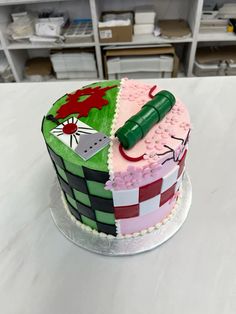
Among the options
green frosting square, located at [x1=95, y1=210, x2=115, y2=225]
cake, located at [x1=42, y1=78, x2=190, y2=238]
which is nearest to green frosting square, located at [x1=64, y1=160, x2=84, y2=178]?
cake, located at [x1=42, y1=78, x2=190, y2=238]

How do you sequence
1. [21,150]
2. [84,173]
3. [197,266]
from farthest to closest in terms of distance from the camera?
[21,150]
[197,266]
[84,173]

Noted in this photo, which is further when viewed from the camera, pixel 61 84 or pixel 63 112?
pixel 61 84

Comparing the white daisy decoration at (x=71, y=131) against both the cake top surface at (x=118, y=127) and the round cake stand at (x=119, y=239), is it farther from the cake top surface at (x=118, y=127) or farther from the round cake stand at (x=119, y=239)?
the round cake stand at (x=119, y=239)

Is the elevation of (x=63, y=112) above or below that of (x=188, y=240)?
above

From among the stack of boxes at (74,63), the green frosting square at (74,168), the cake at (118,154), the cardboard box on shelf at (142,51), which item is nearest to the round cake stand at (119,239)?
the cake at (118,154)

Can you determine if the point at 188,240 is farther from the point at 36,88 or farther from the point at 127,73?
the point at 127,73

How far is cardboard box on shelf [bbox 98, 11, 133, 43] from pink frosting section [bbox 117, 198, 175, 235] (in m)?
1.36

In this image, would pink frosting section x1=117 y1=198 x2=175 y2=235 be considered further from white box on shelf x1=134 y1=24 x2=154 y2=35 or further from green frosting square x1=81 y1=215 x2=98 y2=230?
white box on shelf x1=134 y1=24 x2=154 y2=35

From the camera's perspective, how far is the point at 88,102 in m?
0.66

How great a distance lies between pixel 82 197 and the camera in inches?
24.3

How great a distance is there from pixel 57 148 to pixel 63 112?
0.12m

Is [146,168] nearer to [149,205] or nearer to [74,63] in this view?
[149,205]

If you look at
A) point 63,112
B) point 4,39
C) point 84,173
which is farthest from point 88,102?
point 4,39

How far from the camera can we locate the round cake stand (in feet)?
2.23
